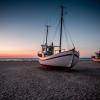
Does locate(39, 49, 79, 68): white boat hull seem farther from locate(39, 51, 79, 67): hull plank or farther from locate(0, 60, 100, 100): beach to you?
locate(0, 60, 100, 100): beach

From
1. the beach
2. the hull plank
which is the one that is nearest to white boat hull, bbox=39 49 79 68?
the hull plank

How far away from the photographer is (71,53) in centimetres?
2372

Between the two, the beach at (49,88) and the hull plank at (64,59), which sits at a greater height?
the hull plank at (64,59)

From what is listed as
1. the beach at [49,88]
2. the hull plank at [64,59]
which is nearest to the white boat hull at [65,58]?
→ the hull plank at [64,59]

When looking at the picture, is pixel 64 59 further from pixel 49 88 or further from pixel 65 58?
pixel 49 88

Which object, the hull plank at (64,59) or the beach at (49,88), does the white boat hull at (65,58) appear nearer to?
the hull plank at (64,59)

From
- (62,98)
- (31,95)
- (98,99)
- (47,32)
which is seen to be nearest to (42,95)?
(31,95)

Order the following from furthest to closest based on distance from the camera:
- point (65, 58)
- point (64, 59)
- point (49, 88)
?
point (64, 59) < point (65, 58) < point (49, 88)

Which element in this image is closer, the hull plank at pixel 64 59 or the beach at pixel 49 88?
the beach at pixel 49 88

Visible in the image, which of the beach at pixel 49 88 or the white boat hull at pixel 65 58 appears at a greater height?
the white boat hull at pixel 65 58

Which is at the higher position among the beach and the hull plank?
the hull plank

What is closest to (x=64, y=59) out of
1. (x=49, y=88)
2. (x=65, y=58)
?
(x=65, y=58)

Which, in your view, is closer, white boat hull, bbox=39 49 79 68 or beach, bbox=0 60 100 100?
beach, bbox=0 60 100 100

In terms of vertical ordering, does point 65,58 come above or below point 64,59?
above
